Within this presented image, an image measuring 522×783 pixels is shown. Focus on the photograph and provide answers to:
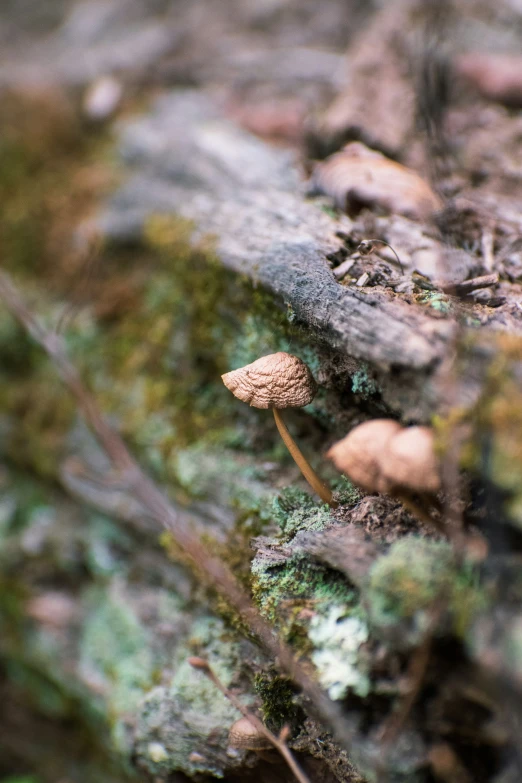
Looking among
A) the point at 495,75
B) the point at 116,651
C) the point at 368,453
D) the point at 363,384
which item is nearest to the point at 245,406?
the point at 363,384

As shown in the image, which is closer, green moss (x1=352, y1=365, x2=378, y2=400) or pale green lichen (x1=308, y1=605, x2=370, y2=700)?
pale green lichen (x1=308, y1=605, x2=370, y2=700)

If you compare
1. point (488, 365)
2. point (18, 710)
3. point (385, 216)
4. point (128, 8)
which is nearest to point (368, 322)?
point (488, 365)

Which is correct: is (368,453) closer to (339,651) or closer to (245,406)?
(339,651)

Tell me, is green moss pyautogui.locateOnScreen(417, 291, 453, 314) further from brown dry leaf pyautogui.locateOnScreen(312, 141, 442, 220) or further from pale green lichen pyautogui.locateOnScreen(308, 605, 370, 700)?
pale green lichen pyautogui.locateOnScreen(308, 605, 370, 700)

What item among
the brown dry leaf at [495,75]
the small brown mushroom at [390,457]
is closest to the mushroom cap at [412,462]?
the small brown mushroom at [390,457]

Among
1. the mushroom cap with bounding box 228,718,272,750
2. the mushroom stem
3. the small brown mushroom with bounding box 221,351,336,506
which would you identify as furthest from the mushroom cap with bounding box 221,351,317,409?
the mushroom cap with bounding box 228,718,272,750

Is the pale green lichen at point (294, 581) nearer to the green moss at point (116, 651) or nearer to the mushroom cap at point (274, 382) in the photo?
the mushroom cap at point (274, 382)
